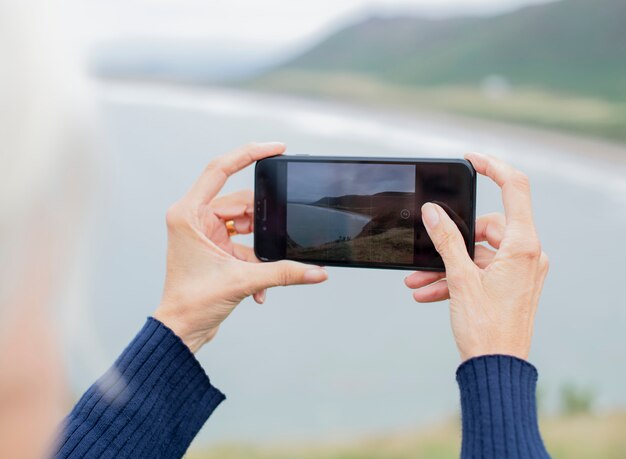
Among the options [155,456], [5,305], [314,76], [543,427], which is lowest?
[543,427]

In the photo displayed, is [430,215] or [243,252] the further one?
[243,252]

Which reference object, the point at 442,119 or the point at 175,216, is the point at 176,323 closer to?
the point at 175,216

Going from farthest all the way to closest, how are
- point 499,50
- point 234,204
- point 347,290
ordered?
point 347,290, point 499,50, point 234,204

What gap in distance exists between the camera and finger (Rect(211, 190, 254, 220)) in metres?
0.85

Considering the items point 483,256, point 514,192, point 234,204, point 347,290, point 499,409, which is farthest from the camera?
point 347,290

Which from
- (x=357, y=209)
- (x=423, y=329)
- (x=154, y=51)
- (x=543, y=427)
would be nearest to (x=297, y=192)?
(x=357, y=209)

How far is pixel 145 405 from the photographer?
2.12 ft

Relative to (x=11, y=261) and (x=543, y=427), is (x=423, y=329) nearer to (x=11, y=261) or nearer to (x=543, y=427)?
(x=543, y=427)

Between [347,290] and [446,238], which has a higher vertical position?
[446,238]

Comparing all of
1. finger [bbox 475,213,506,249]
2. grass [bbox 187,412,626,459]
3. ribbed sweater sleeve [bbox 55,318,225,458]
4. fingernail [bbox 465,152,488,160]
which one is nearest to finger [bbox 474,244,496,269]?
finger [bbox 475,213,506,249]

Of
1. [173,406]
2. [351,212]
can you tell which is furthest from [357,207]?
[173,406]

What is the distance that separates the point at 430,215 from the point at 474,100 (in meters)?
0.46

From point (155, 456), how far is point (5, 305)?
426mm

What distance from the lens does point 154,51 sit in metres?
1.21
